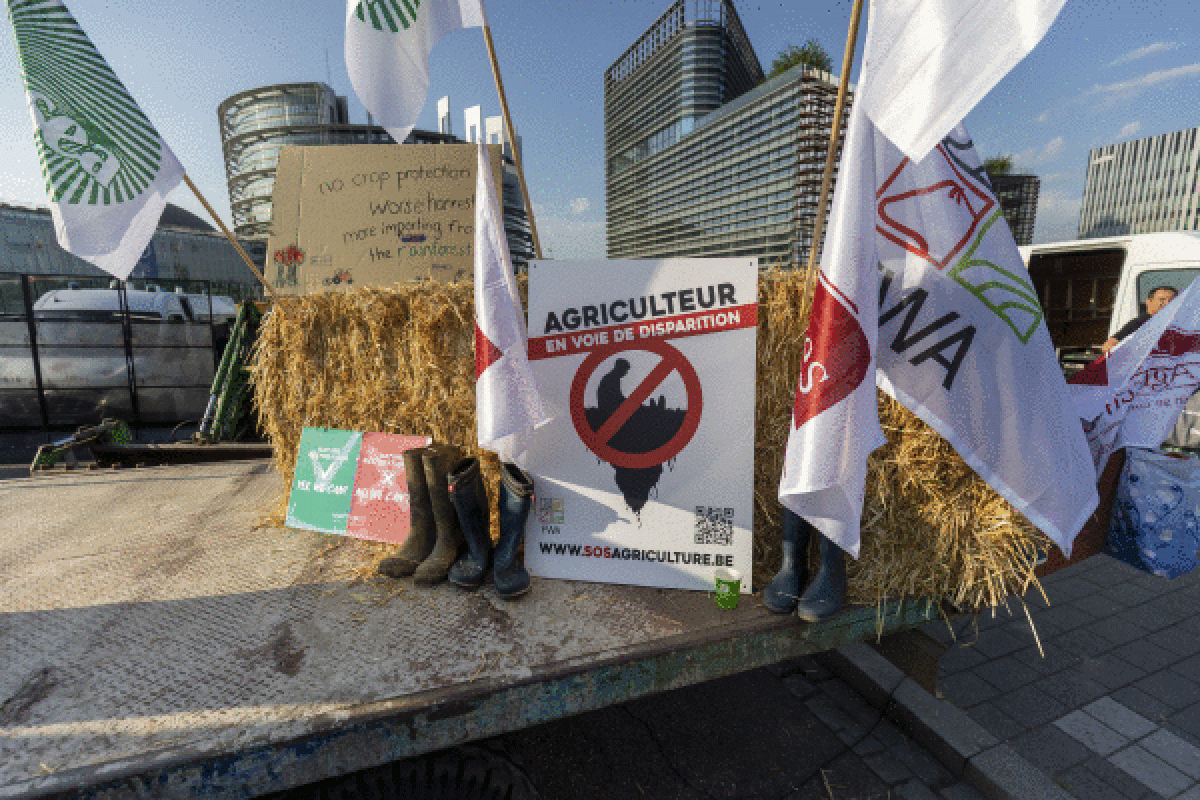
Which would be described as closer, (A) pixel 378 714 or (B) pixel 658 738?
(A) pixel 378 714

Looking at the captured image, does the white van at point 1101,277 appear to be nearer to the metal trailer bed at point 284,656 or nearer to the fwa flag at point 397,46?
the metal trailer bed at point 284,656

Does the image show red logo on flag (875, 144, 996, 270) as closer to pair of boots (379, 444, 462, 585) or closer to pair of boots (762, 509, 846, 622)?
pair of boots (762, 509, 846, 622)

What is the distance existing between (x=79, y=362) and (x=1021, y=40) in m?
13.1

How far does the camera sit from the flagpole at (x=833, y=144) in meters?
1.75

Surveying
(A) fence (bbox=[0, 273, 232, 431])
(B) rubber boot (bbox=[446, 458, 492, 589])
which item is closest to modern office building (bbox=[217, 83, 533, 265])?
(A) fence (bbox=[0, 273, 232, 431])

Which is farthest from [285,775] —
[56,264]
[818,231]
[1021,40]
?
[56,264]

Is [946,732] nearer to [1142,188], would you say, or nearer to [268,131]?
[268,131]

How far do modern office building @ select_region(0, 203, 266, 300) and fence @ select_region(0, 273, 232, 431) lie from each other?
21.5 meters

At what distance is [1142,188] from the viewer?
7600 centimetres

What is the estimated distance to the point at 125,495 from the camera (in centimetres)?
327

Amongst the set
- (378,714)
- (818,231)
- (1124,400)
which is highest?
(818,231)

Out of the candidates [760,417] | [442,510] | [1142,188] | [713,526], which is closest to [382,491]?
[442,510]

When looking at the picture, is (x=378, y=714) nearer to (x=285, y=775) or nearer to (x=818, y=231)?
(x=285, y=775)

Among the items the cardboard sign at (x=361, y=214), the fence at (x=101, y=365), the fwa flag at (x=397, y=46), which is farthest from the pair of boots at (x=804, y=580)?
the fence at (x=101, y=365)
